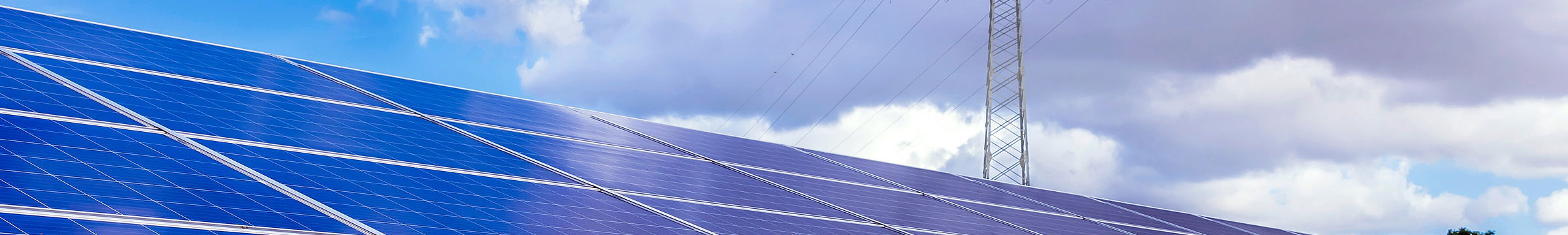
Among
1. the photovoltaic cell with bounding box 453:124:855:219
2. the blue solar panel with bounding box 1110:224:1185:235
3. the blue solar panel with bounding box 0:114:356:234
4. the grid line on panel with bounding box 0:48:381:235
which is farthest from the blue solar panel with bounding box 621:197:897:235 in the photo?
the blue solar panel with bounding box 1110:224:1185:235

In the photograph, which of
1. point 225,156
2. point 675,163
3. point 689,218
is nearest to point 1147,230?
point 675,163

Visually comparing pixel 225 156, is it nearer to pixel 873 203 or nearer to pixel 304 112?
pixel 304 112

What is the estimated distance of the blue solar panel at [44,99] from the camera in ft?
41.5

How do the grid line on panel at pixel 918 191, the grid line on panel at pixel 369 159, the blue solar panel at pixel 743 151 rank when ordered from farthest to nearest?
1. the blue solar panel at pixel 743 151
2. the grid line on panel at pixel 918 191
3. the grid line on panel at pixel 369 159

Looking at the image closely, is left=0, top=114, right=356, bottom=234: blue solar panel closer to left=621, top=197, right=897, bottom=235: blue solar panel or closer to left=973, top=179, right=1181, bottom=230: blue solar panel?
left=621, top=197, right=897, bottom=235: blue solar panel

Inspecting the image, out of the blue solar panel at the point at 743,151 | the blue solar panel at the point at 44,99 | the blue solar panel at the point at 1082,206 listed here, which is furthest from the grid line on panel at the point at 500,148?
the blue solar panel at the point at 1082,206

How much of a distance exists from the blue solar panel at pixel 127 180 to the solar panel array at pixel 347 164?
27 millimetres

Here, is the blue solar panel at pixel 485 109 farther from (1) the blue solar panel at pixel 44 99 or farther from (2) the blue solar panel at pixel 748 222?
(1) the blue solar panel at pixel 44 99

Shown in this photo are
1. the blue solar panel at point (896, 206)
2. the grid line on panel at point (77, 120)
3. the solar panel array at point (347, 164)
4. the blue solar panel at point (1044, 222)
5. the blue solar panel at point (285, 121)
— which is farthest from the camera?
the blue solar panel at point (1044, 222)

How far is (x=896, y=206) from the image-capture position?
21.0m

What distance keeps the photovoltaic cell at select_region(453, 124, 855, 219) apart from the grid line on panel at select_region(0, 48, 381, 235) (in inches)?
204

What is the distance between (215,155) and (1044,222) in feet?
54.1

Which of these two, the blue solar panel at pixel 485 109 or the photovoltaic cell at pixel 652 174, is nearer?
the photovoltaic cell at pixel 652 174

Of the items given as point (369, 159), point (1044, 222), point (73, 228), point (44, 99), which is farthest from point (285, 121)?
point (1044, 222)
